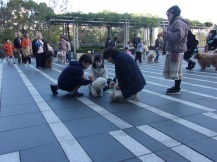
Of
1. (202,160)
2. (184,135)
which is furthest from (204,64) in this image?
(202,160)

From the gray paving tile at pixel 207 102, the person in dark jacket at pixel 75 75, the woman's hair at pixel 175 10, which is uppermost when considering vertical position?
the woman's hair at pixel 175 10

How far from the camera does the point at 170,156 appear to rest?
273cm

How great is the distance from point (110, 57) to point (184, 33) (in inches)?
68.4

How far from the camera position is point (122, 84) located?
4.74 meters

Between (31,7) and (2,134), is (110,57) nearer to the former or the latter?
(2,134)

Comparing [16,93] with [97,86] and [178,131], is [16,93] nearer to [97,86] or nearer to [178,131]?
[97,86]

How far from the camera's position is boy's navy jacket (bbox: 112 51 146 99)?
4.67 metres

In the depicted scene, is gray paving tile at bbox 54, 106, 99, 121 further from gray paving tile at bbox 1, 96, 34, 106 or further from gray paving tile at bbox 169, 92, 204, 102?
gray paving tile at bbox 169, 92, 204, 102

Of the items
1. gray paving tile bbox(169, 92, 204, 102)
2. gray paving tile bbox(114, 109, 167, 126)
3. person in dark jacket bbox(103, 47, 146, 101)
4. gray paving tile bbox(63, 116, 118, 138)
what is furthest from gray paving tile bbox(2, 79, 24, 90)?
gray paving tile bbox(169, 92, 204, 102)

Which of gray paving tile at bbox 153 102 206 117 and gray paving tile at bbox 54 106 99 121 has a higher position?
gray paving tile at bbox 153 102 206 117

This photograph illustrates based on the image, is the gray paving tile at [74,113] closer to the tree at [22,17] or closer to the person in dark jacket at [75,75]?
the person in dark jacket at [75,75]

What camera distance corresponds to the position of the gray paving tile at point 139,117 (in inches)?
152

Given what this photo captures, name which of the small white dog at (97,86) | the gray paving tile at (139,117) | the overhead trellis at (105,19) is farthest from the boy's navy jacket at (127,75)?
the overhead trellis at (105,19)

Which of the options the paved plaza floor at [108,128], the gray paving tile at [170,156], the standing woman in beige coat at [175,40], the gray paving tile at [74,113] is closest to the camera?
the gray paving tile at [170,156]
